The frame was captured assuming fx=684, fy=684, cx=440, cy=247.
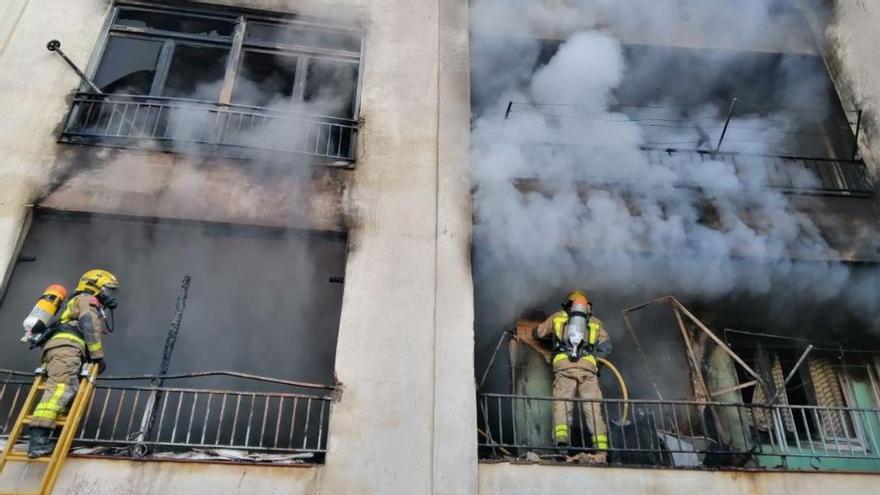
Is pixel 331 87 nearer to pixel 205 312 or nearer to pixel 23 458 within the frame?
pixel 205 312

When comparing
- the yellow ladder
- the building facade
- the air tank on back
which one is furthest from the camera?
the building facade

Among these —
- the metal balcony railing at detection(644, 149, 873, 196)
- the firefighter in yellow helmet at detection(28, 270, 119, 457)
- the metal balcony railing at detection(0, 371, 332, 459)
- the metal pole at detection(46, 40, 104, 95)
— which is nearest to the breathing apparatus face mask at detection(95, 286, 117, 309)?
the firefighter in yellow helmet at detection(28, 270, 119, 457)

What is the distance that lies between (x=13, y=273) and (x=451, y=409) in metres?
5.14

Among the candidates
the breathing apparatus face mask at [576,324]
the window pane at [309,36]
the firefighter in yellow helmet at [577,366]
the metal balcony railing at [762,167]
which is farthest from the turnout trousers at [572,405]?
the window pane at [309,36]

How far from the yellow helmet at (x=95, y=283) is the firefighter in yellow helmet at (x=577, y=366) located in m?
4.98

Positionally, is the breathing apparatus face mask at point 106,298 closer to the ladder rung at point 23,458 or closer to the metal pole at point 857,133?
the ladder rung at point 23,458

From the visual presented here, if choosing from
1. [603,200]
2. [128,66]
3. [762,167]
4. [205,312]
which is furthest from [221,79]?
[762,167]

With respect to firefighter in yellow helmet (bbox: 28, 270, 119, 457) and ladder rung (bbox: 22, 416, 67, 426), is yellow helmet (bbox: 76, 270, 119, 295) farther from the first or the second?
ladder rung (bbox: 22, 416, 67, 426)

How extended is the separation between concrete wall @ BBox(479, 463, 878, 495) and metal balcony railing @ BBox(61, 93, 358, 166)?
4183 mm

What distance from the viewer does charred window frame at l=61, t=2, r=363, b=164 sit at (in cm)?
880

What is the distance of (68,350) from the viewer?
6.66 m

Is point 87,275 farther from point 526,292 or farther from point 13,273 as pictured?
point 526,292

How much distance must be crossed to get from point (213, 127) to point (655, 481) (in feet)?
21.9

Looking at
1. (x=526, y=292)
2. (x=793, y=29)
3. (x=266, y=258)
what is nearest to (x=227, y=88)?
(x=266, y=258)
